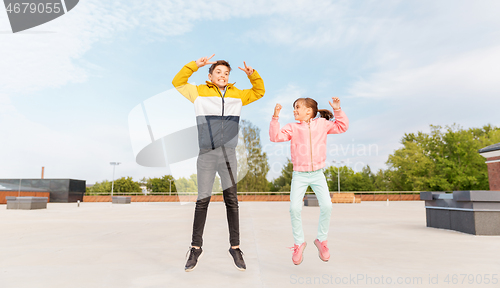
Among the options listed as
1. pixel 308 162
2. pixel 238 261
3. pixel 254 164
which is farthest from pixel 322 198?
pixel 254 164

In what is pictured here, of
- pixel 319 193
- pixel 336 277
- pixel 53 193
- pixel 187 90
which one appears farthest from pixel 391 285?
pixel 53 193

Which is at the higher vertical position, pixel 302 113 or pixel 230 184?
pixel 302 113

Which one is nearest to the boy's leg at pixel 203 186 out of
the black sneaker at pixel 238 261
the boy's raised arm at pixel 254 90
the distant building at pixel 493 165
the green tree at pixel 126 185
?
the black sneaker at pixel 238 261

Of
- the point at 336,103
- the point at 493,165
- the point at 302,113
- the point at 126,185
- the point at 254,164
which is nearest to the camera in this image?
the point at 336,103

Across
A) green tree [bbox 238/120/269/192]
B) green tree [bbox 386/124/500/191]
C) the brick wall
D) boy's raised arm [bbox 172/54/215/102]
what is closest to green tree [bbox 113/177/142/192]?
green tree [bbox 238/120/269/192]

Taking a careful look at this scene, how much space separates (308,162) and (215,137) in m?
1.06

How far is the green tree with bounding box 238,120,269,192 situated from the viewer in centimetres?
4716

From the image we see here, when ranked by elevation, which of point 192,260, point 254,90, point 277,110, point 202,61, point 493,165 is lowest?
point 192,260

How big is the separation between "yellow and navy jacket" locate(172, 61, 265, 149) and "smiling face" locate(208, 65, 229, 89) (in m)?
0.06

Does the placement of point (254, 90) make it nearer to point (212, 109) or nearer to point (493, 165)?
point (212, 109)

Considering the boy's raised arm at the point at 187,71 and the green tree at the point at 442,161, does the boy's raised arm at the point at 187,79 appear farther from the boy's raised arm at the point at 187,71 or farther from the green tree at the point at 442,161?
the green tree at the point at 442,161

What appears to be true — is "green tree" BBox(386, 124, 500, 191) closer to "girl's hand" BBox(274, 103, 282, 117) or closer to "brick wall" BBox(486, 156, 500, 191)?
"brick wall" BBox(486, 156, 500, 191)

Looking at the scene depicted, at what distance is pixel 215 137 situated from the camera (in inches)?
133

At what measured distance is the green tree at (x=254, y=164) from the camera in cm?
4716
